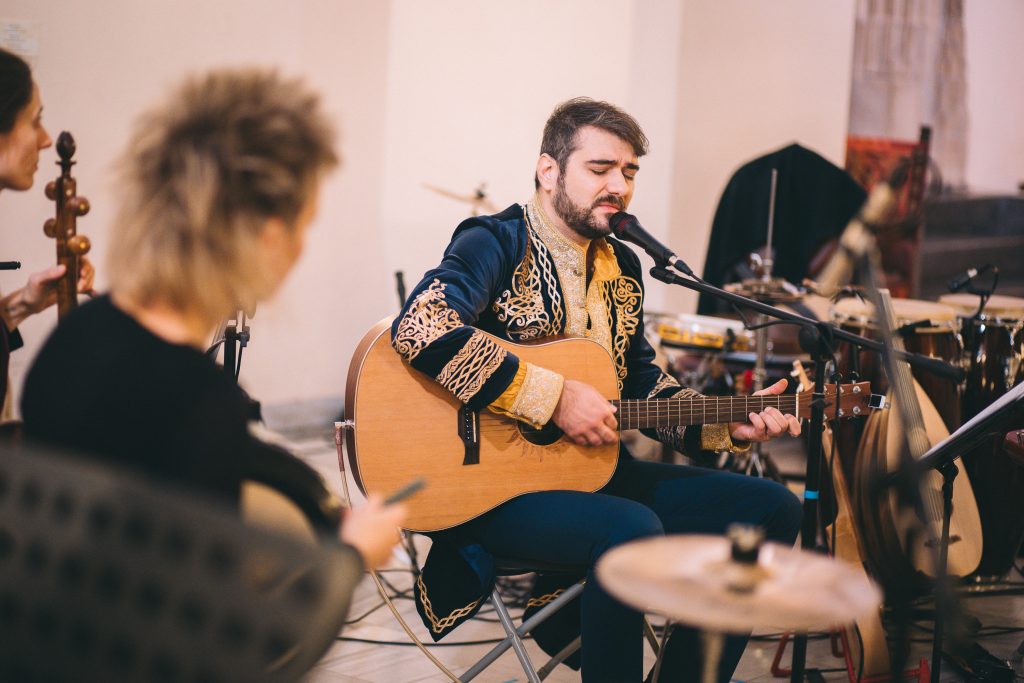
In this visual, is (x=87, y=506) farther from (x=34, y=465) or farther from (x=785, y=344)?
(x=785, y=344)

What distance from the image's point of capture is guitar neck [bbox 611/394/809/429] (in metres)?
2.61

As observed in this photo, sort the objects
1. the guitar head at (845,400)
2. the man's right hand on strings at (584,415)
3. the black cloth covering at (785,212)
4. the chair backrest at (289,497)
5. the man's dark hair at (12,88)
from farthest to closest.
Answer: the black cloth covering at (785,212)
the guitar head at (845,400)
the man's right hand on strings at (584,415)
the man's dark hair at (12,88)
the chair backrest at (289,497)

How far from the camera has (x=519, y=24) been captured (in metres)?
5.60

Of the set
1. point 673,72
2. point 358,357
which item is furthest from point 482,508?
point 673,72

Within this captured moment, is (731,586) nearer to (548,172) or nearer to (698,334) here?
(548,172)

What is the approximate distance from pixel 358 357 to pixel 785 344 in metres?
3.63

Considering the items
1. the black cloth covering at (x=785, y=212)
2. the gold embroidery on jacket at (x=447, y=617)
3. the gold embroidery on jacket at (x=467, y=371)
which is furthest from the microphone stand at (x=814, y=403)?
the black cloth covering at (x=785, y=212)

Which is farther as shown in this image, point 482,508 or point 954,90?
point 954,90

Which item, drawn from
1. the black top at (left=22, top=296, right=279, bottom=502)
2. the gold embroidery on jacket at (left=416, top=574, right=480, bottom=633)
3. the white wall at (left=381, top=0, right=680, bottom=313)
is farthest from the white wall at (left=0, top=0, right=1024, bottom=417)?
the black top at (left=22, top=296, right=279, bottom=502)

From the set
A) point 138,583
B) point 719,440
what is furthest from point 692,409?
point 138,583

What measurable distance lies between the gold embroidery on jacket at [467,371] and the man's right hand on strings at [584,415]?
0.68 feet

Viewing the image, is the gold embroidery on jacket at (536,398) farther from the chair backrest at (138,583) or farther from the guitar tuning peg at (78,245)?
the chair backrest at (138,583)

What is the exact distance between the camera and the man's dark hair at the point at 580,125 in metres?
2.75

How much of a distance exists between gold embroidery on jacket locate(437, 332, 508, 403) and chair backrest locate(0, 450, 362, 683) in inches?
53.7
